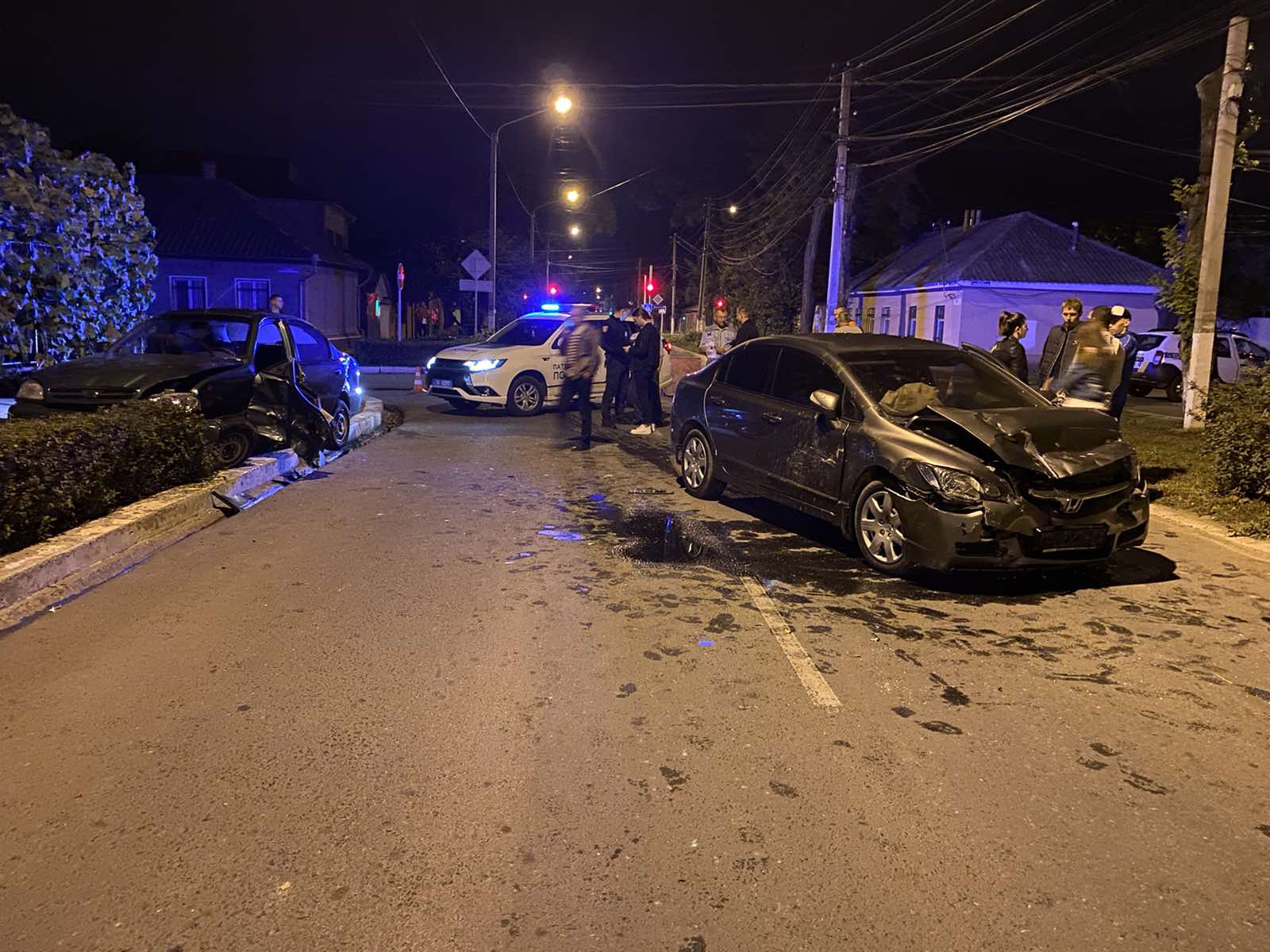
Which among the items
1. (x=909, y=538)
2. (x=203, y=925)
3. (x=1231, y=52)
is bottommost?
(x=203, y=925)

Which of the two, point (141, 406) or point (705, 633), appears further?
point (141, 406)

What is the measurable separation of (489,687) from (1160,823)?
2803 millimetres

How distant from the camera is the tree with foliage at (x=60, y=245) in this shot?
12.2 m

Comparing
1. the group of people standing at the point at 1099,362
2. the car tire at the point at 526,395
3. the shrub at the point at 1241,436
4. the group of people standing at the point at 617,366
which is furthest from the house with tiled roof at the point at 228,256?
the shrub at the point at 1241,436

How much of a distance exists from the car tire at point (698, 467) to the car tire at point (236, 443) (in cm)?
437

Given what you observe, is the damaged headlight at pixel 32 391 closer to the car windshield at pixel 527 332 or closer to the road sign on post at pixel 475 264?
the car windshield at pixel 527 332

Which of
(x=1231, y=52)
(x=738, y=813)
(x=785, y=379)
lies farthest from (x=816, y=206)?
(x=738, y=813)

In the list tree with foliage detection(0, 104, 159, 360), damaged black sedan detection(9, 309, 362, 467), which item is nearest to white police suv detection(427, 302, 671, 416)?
damaged black sedan detection(9, 309, 362, 467)

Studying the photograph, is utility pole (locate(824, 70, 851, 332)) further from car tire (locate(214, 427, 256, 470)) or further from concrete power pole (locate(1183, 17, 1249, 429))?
car tire (locate(214, 427, 256, 470))

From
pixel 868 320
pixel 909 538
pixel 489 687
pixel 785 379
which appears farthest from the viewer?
pixel 868 320

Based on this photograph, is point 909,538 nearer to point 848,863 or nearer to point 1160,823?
point 1160,823

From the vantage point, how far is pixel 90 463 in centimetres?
698

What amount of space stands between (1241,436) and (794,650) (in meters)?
5.81

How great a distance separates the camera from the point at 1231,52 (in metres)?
14.7
